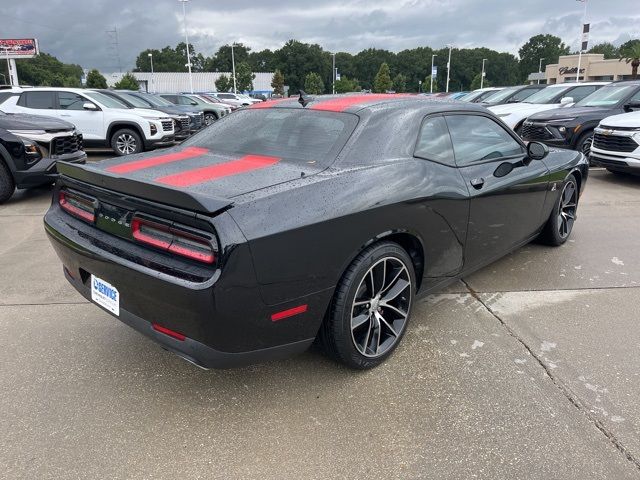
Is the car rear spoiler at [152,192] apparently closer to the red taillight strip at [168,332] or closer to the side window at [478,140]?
the red taillight strip at [168,332]

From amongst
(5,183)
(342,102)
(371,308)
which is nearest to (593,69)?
(5,183)

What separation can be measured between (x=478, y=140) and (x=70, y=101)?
1031cm

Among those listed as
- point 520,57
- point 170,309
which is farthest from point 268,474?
point 520,57

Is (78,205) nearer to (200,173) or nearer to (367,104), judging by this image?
(200,173)

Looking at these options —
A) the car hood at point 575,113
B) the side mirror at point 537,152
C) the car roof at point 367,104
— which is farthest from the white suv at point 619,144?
the car roof at point 367,104

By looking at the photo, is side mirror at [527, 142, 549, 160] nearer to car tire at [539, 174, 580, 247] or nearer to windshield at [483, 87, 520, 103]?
car tire at [539, 174, 580, 247]

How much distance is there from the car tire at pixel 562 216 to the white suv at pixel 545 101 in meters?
7.63

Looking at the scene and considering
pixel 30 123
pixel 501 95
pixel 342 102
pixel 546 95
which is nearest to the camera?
pixel 342 102

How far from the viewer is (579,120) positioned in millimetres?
9227

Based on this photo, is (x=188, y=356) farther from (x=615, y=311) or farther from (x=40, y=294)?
(x=615, y=311)

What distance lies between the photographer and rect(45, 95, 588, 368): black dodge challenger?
6.73 feet

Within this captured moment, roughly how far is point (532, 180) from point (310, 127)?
2015mm

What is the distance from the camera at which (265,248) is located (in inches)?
80.0

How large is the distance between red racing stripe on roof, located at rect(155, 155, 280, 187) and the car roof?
0.61 meters
